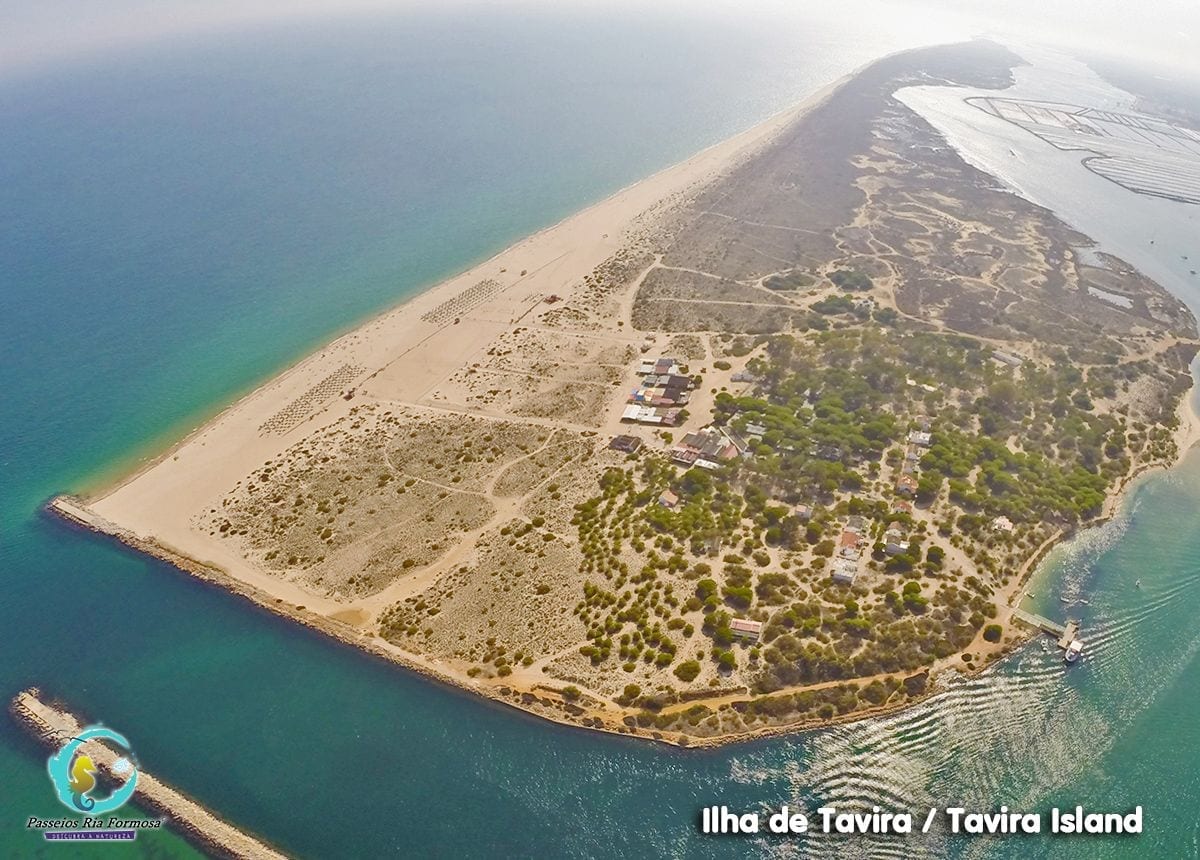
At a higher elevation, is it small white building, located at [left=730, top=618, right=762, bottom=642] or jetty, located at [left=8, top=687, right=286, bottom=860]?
small white building, located at [left=730, top=618, right=762, bottom=642]

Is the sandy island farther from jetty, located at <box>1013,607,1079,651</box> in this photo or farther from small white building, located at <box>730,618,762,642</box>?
small white building, located at <box>730,618,762,642</box>

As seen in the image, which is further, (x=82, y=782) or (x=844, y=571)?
(x=844, y=571)

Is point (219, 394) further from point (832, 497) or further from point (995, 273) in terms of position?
point (995, 273)

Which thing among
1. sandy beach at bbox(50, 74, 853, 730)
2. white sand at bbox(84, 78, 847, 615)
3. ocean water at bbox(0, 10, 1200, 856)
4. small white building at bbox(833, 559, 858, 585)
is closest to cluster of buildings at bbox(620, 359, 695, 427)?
sandy beach at bbox(50, 74, 853, 730)

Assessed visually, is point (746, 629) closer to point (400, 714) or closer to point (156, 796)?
point (400, 714)

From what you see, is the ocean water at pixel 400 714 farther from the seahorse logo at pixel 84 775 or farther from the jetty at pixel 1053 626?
the jetty at pixel 1053 626

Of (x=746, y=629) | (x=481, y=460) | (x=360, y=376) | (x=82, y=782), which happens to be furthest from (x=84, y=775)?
(x=360, y=376)
